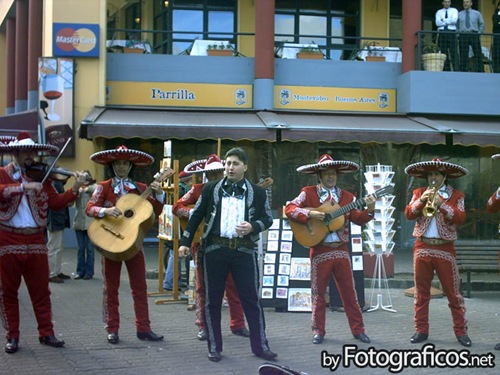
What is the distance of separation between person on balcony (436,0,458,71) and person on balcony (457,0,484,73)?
0.17 metres

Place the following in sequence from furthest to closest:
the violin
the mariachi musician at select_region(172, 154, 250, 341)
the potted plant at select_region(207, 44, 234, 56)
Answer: the potted plant at select_region(207, 44, 234, 56) < the mariachi musician at select_region(172, 154, 250, 341) < the violin

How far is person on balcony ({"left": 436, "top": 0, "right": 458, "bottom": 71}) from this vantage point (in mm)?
19109

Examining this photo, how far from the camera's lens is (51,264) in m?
12.8

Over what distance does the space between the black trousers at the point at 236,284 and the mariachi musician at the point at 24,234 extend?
154 centimetres

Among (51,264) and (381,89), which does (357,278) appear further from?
(381,89)

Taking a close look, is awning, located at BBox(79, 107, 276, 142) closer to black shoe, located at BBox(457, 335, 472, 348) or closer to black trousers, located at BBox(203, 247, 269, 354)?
black shoe, located at BBox(457, 335, 472, 348)

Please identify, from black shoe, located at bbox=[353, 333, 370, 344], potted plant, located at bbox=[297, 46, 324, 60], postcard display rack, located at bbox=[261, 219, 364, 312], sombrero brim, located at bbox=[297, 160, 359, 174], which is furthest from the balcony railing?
black shoe, located at bbox=[353, 333, 370, 344]

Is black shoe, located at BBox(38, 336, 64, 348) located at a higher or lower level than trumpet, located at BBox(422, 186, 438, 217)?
lower

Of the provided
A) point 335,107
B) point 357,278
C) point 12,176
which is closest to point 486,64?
point 335,107

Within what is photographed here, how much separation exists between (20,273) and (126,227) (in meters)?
1.15

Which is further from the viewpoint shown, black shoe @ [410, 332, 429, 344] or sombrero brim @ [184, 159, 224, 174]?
sombrero brim @ [184, 159, 224, 174]

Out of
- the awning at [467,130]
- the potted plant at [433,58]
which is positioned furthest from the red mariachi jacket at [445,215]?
the potted plant at [433,58]

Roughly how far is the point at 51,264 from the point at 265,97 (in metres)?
7.63

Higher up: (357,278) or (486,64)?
(486,64)
